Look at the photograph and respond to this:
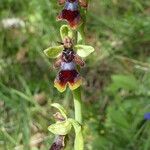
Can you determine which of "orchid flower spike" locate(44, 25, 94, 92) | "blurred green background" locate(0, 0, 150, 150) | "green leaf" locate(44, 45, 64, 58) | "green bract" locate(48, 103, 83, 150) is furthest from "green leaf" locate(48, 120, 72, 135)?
"blurred green background" locate(0, 0, 150, 150)

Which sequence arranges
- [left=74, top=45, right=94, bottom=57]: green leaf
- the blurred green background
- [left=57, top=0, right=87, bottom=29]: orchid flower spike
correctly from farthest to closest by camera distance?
the blurred green background, [left=74, top=45, right=94, bottom=57]: green leaf, [left=57, top=0, right=87, bottom=29]: orchid flower spike

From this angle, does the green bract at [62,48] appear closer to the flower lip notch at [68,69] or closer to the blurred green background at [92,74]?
the flower lip notch at [68,69]

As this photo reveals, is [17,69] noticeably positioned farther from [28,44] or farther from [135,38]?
[135,38]

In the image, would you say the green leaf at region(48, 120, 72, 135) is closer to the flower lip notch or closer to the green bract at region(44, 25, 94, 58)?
the flower lip notch

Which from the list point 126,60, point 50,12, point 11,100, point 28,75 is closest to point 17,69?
point 28,75

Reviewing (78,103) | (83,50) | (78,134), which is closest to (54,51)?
(83,50)

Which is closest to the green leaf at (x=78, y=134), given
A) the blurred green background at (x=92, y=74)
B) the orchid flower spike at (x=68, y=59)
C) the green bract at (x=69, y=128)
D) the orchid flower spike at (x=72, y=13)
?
the green bract at (x=69, y=128)
